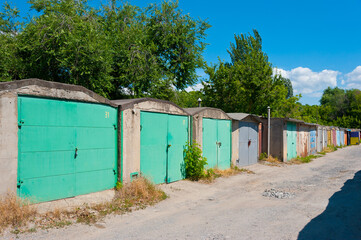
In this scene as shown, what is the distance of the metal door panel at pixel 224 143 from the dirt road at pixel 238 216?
8.03 feet

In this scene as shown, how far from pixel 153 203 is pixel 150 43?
10.8 meters

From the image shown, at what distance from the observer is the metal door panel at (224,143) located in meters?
11.8

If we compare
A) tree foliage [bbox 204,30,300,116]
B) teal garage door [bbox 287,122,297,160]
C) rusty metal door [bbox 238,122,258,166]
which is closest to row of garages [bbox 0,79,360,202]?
rusty metal door [bbox 238,122,258,166]

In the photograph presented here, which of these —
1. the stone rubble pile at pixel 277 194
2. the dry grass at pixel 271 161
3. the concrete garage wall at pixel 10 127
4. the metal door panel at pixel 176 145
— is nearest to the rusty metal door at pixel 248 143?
the dry grass at pixel 271 161

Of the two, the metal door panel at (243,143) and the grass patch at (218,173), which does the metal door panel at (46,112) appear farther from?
the metal door panel at (243,143)

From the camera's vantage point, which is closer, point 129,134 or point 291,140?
point 129,134

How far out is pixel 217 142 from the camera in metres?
11.6

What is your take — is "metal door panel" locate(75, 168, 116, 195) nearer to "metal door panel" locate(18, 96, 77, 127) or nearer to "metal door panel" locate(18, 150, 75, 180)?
"metal door panel" locate(18, 150, 75, 180)

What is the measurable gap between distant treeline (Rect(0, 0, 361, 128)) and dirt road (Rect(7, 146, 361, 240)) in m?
6.61

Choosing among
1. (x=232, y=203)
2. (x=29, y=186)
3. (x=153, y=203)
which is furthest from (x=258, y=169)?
(x=29, y=186)

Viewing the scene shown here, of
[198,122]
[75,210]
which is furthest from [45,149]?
[198,122]

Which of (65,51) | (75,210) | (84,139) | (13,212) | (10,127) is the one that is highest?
(65,51)

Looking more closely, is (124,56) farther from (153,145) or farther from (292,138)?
(292,138)

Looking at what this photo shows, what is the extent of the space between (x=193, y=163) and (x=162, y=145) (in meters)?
→ 1.71
